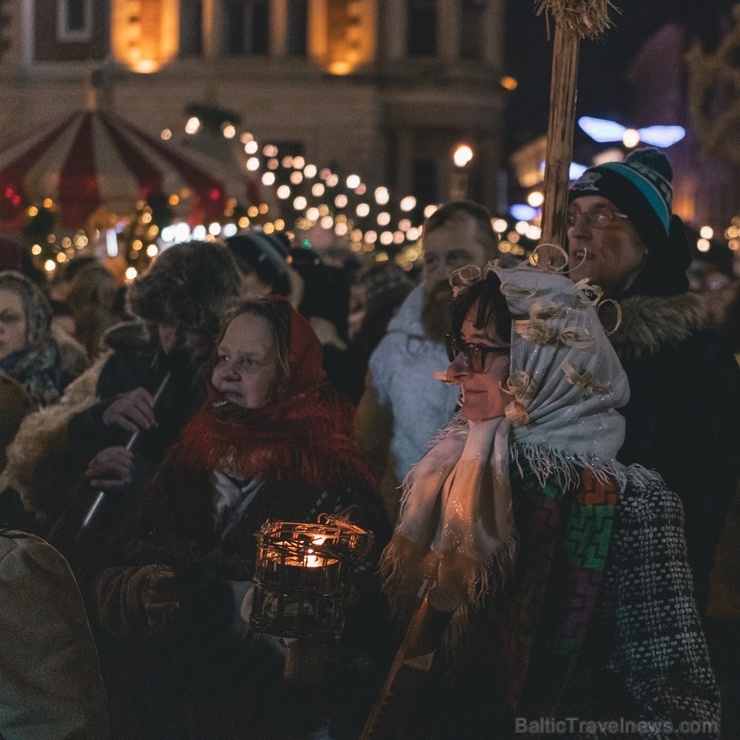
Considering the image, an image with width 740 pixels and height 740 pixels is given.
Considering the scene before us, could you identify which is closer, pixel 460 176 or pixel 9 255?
pixel 9 255

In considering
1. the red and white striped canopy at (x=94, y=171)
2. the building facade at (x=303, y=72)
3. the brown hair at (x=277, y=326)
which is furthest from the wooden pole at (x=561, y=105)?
the building facade at (x=303, y=72)

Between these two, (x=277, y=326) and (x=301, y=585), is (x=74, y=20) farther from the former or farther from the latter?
(x=301, y=585)

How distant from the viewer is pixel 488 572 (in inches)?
93.8

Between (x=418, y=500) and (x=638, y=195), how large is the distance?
4.40 ft

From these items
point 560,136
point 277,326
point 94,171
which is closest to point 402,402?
point 277,326

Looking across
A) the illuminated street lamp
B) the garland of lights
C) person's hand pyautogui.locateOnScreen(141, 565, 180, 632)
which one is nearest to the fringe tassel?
person's hand pyautogui.locateOnScreen(141, 565, 180, 632)

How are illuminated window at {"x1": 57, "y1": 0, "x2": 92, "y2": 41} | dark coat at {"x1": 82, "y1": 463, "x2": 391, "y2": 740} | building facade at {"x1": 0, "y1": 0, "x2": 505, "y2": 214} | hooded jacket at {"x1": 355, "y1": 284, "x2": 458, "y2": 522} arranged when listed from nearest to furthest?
dark coat at {"x1": 82, "y1": 463, "x2": 391, "y2": 740} → hooded jacket at {"x1": 355, "y1": 284, "x2": 458, "y2": 522} → building facade at {"x1": 0, "y1": 0, "x2": 505, "y2": 214} → illuminated window at {"x1": 57, "y1": 0, "x2": 92, "y2": 41}

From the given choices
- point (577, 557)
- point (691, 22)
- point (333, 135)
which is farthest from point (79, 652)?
point (691, 22)

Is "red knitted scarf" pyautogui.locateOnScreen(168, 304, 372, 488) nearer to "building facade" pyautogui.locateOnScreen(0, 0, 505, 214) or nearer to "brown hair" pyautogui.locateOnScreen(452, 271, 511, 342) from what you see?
"brown hair" pyautogui.locateOnScreen(452, 271, 511, 342)

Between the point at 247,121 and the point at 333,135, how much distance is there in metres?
2.53

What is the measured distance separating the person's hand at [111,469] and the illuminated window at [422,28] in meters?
35.2

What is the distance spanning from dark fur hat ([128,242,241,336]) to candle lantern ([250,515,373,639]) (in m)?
1.73

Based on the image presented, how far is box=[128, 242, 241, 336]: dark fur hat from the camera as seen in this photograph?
4219 mm

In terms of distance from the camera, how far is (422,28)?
38.0 metres
